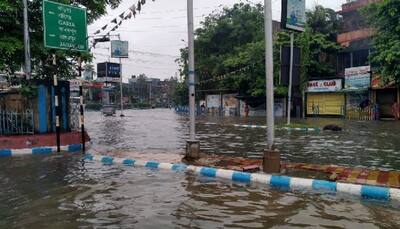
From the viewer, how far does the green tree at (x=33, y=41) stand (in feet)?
56.5

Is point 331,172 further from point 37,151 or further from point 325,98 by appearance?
point 325,98

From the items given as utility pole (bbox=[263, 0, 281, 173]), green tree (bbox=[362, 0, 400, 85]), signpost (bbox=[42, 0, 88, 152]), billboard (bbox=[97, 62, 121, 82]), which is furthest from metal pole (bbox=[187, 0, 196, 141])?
billboard (bbox=[97, 62, 121, 82])

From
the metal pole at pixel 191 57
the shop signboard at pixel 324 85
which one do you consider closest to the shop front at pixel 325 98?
the shop signboard at pixel 324 85

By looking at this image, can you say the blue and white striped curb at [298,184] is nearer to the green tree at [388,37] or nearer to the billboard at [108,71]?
the green tree at [388,37]

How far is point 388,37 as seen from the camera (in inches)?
1055

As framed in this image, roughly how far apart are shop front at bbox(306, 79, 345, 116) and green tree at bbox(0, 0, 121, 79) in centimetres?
2453

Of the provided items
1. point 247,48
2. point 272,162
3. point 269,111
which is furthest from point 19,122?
point 247,48

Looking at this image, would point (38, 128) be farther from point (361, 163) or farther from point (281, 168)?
point (361, 163)

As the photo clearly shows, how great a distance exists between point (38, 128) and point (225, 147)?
7.23 metres

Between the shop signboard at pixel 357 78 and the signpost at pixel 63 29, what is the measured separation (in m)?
26.2

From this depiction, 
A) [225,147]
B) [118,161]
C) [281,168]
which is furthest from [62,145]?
[281,168]

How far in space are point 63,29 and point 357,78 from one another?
91.0 feet

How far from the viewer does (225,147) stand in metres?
16.8

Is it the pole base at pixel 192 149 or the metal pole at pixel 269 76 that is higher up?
the metal pole at pixel 269 76
